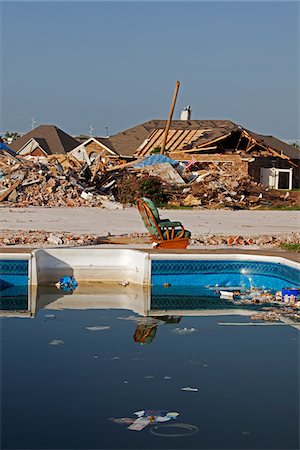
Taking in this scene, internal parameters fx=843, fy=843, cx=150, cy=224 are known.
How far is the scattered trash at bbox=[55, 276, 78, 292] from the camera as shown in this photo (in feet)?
43.7

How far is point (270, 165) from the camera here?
43.5 meters

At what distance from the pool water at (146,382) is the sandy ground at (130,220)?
9652mm

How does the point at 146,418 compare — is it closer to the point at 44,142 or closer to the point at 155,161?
the point at 155,161

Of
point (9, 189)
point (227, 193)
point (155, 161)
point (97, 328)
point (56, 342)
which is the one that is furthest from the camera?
point (155, 161)

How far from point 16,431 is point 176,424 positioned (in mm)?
1255

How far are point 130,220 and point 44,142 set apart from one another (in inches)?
1438

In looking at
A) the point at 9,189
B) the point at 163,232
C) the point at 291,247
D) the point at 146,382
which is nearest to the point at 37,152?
the point at 9,189

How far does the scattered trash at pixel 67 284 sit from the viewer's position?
524 inches

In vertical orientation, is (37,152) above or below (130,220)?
above

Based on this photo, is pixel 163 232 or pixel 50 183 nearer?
pixel 163 232

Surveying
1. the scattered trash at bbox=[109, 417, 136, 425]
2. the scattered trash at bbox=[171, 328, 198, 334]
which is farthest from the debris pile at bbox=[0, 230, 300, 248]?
the scattered trash at bbox=[109, 417, 136, 425]

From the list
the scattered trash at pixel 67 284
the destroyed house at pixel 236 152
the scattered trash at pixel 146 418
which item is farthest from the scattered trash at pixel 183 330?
the destroyed house at pixel 236 152

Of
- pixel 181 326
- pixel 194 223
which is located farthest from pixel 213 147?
pixel 181 326

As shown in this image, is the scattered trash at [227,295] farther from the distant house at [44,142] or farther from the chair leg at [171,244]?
the distant house at [44,142]
